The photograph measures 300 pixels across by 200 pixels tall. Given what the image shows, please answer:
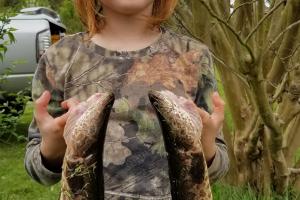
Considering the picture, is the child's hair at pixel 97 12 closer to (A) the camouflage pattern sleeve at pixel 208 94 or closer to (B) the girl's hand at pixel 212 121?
(A) the camouflage pattern sleeve at pixel 208 94

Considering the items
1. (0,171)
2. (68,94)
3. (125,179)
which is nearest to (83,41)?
(68,94)

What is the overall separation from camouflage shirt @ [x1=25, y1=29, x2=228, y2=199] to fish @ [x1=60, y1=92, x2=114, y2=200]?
0.26m

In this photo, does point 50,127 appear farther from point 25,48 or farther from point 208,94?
point 25,48

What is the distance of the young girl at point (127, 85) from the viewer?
1.50 m

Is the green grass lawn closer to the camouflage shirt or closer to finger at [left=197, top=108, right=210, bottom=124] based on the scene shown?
the camouflage shirt

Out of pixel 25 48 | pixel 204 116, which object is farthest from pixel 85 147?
pixel 25 48

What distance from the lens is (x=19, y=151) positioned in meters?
6.38

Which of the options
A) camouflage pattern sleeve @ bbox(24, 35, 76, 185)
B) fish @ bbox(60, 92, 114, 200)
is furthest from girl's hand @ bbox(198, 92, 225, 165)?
camouflage pattern sleeve @ bbox(24, 35, 76, 185)

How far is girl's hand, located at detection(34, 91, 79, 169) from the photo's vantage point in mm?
1379

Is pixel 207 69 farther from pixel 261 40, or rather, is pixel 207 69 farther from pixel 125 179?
pixel 261 40

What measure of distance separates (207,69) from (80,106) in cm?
51

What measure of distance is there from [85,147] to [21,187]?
409 centimetres

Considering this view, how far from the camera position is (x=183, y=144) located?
122 cm

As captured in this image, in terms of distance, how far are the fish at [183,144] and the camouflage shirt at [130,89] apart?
0.71ft
